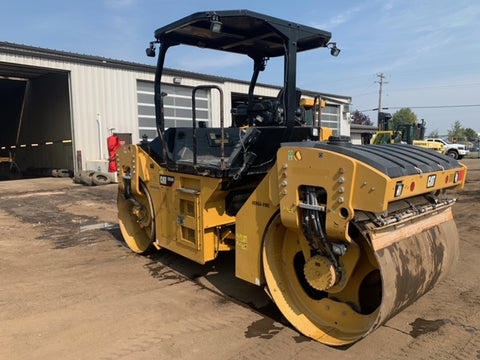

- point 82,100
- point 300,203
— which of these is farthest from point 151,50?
point 82,100

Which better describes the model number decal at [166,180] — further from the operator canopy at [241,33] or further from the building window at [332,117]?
the building window at [332,117]

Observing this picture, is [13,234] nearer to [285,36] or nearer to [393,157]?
[285,36]

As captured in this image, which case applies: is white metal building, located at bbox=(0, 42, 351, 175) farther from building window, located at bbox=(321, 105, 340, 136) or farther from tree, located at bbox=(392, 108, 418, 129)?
tree, located at bbox=(392, 108, 418, 129)

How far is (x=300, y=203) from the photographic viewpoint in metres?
2.88

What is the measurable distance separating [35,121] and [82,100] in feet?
23.8

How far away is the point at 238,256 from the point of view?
3.56 meters

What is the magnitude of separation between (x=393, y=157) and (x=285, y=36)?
159cm

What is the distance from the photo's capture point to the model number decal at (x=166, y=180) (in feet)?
14.6

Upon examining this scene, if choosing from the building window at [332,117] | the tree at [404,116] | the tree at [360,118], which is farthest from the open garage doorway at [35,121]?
the tree at [404,116]

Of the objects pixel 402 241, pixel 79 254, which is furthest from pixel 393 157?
pixel 79 254

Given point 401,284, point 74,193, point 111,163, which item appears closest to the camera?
point 401,284

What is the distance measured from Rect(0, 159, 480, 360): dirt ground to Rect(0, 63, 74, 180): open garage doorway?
1316cm

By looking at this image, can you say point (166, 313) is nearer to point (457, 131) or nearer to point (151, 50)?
point (151, 50)

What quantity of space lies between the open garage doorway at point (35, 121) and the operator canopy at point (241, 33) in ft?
42.8
